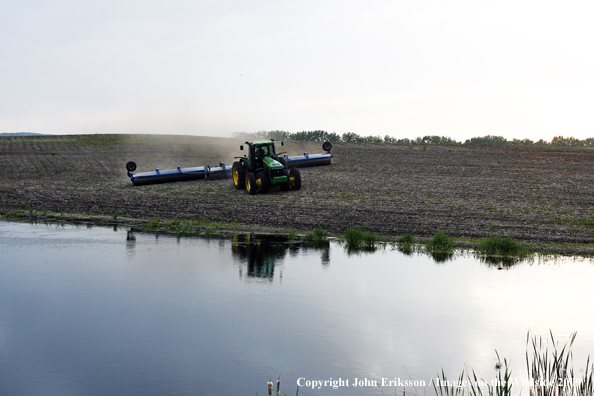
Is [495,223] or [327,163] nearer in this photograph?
[495,223]

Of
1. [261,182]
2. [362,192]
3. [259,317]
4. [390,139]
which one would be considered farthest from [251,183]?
[390,139]

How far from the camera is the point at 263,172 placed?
2706cm

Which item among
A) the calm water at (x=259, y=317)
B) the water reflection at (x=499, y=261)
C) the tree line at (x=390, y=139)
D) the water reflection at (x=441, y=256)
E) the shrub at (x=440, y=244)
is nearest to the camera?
the calm water at (x=259, y=317)

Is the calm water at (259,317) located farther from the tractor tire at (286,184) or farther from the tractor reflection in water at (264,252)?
the tractor tire at (286,184)

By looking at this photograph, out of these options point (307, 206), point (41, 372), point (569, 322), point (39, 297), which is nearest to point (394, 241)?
point (307, 206)

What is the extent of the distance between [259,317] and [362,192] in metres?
18.1

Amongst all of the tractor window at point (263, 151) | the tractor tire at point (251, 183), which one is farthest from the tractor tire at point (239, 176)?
the tractor window at point (263, 151)

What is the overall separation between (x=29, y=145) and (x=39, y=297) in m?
44.3

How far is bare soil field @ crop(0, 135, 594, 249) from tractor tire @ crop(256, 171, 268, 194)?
346mm

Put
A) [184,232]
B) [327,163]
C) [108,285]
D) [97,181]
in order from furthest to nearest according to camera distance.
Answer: [327,163] → [97,181] → [184,232] → [108,285]

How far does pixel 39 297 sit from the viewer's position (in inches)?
454

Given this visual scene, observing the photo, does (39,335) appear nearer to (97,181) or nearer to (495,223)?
(495,223)

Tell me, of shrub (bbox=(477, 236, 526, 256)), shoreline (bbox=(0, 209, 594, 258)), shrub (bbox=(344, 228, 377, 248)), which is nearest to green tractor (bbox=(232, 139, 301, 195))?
shoreline (bbox=(0, 209, 594, 258))

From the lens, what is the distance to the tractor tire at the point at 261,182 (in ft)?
87.6
